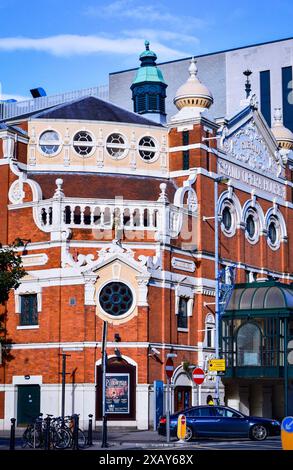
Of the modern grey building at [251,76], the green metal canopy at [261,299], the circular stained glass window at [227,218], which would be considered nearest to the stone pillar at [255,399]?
the green metal canopy at [261,299]

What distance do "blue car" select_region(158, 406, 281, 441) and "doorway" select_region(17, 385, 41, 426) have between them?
985 cm

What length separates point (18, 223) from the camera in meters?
43.0

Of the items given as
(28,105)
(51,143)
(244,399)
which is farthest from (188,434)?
(28,105)

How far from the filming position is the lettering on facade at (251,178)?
48312 millimetres

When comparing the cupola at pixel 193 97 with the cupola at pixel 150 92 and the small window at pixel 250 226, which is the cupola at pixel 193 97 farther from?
the cupola at pixel 150 92

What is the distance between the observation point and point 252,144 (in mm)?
51594

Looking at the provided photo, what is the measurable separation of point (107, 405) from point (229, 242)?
1278 centimetres

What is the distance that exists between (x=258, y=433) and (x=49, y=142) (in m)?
20.6

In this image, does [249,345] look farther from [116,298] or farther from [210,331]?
[116,298]

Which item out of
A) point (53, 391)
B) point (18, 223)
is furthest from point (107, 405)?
point (18, 223)

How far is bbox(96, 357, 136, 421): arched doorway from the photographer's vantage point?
130ft

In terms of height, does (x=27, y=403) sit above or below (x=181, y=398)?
below

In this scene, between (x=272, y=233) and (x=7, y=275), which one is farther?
(x=272, y=233)
